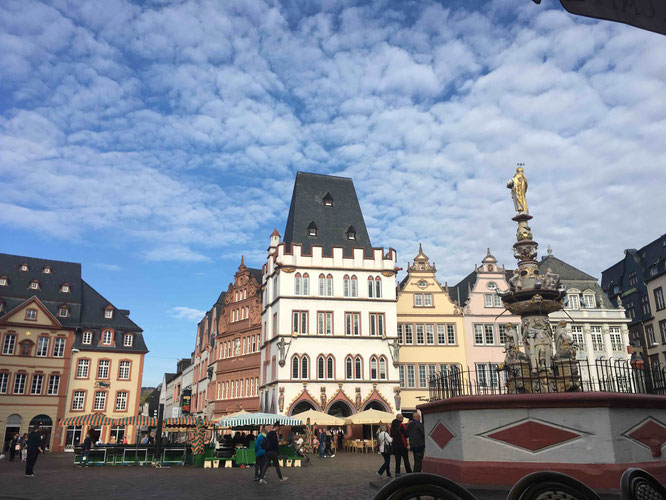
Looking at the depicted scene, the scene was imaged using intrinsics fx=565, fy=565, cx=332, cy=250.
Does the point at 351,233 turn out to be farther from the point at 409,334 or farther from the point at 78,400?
the point at 78,400

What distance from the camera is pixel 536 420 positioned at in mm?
11703

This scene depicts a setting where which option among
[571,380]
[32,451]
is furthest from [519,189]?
[32,451]

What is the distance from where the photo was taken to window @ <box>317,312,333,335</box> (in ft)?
147

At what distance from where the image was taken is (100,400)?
54.2 metres

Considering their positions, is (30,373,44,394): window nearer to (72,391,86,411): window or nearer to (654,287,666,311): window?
(72,391,86,411): window

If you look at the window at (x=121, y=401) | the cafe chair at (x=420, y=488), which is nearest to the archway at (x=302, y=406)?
the window at (x=121, y=401)

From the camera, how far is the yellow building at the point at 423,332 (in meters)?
47.0

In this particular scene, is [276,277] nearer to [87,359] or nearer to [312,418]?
[312,418]

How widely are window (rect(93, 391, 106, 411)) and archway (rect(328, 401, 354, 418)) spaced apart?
2415 cm

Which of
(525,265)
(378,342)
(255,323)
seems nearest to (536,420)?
(525,265)

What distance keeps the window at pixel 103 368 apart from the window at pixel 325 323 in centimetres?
2445

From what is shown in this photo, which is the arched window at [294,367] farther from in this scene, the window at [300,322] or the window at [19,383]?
the window at [19,383]

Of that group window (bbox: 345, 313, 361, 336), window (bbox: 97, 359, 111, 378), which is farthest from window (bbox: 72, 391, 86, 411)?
window (bbox: 345, 313, 361, 336)

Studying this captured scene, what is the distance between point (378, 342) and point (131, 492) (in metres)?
32.2
